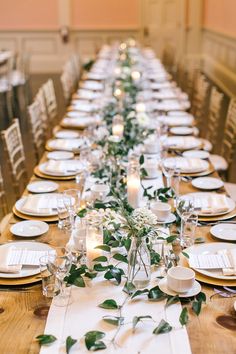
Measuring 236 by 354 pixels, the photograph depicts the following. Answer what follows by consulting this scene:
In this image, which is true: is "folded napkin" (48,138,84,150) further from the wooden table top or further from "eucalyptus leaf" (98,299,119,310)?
"eucalyptus leaf" (98,299,119,310)

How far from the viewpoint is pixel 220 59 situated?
9914 mm

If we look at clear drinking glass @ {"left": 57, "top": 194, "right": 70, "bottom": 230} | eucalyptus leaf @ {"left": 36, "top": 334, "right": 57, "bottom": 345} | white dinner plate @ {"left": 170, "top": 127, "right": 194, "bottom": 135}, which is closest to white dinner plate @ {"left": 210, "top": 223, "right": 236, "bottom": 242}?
clear drinking glass @ {"left": 57, "top": 194, "right": 70, "bottom": 230}

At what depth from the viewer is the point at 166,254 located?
202cm

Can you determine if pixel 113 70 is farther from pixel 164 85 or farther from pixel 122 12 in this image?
pixel 122 12

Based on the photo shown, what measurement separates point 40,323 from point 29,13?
11.3 m

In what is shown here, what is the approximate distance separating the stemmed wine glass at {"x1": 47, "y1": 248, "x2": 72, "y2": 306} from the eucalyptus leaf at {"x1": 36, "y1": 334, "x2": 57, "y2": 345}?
0.67ft

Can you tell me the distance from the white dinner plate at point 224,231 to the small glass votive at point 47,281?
754 millimetres

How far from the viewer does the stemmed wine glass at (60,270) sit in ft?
5.93

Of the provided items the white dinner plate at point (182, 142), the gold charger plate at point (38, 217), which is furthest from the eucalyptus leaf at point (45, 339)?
the white dinner plate at point (182, 142)

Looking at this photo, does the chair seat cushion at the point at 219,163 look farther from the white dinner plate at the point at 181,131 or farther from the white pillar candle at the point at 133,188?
the white pillar candle at the point at 133,188

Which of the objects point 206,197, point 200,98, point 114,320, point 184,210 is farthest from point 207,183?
point 200,98

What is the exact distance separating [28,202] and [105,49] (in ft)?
24.9

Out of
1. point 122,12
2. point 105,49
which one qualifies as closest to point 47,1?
point 122,12

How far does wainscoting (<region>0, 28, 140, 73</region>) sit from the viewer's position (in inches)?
481
